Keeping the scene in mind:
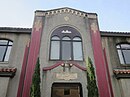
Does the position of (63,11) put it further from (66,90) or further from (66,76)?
(66,90)

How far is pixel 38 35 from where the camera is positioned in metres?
14.3

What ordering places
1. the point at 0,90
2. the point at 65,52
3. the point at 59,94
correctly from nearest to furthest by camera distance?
1. the point at 0,90
2. the point at 65,52
3. the point at 59,94

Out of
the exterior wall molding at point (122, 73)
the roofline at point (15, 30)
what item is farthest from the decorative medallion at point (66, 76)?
the roofline at point (15, 30)

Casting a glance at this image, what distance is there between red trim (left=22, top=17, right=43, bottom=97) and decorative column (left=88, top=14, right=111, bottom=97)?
15.1ft

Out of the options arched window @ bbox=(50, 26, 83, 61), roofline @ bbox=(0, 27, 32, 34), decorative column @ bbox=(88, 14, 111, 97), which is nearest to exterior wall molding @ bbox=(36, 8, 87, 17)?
decorative column @ bbox=(88, 14, 111, 97)

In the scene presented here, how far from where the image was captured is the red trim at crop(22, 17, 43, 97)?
1188 centimetres

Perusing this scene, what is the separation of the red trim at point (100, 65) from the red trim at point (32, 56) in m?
4.64

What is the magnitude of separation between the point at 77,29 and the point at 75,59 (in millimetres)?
3012

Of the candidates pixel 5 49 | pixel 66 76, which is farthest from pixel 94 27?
pixel 5 49

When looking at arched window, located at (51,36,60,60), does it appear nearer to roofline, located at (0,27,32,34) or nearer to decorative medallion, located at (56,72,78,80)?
decorative medallion, located at (56,72,78,80)

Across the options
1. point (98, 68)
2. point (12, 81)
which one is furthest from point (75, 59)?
Answer: point (12, 81)

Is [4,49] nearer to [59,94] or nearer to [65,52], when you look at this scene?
[65,52]

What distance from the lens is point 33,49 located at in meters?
13.6

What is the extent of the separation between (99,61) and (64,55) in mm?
2827
